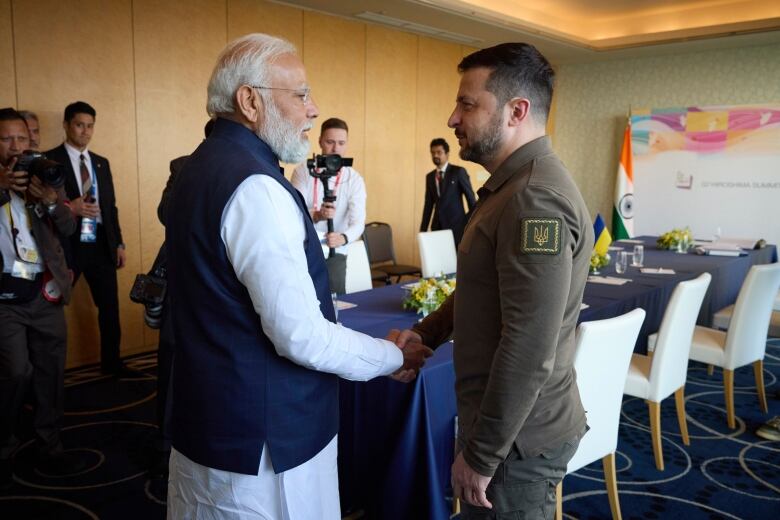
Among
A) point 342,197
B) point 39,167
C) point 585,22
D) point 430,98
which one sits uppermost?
point 585,22

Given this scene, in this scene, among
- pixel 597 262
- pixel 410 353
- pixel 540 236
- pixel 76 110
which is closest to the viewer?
pixel 540 236

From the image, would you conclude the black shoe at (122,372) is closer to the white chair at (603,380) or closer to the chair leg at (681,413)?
the white chair at (603,380)

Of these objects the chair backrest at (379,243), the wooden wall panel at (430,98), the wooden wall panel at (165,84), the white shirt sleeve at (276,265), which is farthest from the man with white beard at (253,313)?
the wooden wall panel at (430,98)

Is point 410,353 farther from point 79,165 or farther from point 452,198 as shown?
point 452,198

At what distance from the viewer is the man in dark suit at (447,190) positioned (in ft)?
21.6

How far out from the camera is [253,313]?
1.36 metres

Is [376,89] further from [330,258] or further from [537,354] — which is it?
[537,354]

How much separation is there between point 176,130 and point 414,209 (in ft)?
10.4

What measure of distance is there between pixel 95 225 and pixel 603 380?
3495 millimetres

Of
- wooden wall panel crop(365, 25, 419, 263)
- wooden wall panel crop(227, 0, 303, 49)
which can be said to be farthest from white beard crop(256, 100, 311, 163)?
wooden wall panel crop(365, 25, 419, 263)

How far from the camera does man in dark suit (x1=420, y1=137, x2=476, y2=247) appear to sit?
21.6 ft

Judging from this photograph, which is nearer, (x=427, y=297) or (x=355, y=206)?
(x=427, y=297)

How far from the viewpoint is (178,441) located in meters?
Answer: 1.50

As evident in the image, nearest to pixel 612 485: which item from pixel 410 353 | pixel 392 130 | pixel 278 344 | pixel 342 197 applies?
pixel 410 353
